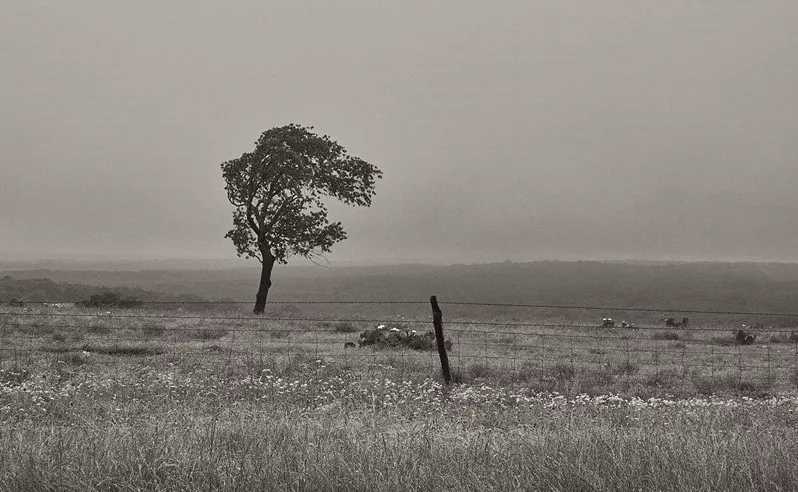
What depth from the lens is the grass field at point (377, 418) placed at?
17.7ft

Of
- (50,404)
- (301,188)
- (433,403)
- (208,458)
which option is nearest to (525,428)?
(433,403)

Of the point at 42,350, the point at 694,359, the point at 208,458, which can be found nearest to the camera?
the point at 208,458

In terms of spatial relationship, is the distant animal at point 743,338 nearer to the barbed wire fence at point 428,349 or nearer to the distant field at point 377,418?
the barbed wire fence at point 428,349

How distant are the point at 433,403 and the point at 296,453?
4509 millimetres

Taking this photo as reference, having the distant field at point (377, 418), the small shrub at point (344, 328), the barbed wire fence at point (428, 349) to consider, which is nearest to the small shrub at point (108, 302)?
the barbed wire fence at point (428, 349)

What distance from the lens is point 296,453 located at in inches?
232

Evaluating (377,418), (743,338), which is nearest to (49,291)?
(743,338)

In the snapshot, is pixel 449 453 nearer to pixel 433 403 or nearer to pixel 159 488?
pixel 159 488

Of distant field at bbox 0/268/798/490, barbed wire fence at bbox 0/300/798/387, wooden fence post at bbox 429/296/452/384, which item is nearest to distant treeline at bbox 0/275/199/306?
barbed wire fence at bbox 0/300/798/387

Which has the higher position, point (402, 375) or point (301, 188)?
point (301, 188)

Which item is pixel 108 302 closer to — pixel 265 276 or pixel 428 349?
pixel 265 276

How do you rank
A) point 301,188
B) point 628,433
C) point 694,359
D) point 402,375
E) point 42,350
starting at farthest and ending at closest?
Result: point 301,188, point 694,359, point 42,350, point 402,375, point 628,433

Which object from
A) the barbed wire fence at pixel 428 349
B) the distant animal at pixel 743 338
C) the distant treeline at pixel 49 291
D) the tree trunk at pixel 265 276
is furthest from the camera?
the distant treeline at pixel 49 291

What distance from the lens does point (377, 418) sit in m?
8.55
